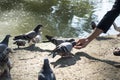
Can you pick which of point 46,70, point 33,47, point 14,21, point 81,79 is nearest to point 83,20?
point 14,21

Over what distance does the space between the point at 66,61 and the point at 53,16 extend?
6.32m

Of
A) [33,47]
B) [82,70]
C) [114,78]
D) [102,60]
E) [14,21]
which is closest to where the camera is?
[114,78]

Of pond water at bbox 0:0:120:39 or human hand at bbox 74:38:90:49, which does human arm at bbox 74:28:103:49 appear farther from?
pond water at bbox 0:0:120:39

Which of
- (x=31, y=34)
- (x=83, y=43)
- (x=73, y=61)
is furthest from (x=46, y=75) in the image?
(x=31, y=34)

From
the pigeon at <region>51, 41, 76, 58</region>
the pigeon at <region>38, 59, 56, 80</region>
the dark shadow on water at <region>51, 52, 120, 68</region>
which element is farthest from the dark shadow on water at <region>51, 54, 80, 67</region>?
the pigeon at <region>38, 59, 56, 80</region>

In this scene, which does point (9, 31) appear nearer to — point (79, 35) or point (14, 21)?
point (14, 21)

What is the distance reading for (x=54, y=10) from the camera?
46.9 feet

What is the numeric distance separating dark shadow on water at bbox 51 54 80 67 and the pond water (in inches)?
140

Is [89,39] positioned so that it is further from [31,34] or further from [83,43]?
[31,34]

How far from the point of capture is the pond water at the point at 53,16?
11.4 metres

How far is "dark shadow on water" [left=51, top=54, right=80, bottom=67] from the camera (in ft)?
22.9

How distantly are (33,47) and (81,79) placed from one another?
8.48 ft

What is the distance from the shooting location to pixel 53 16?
13336 mm

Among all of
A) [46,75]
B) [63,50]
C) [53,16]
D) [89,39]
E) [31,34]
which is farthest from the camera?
[53,16]
